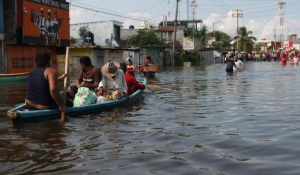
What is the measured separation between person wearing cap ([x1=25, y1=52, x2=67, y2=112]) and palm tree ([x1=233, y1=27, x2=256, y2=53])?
242ft

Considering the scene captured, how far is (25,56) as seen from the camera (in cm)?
2777

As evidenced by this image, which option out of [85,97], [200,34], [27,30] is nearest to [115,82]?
[85,97]

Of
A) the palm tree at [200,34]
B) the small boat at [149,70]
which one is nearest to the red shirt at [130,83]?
the small boat at [149,70]

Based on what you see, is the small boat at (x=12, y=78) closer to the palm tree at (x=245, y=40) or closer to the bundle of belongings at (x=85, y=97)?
the bundle of belongings at (x=85, y=97)

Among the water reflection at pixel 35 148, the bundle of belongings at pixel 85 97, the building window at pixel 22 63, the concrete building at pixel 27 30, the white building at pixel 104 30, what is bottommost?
the water reflection at pixel 35 148

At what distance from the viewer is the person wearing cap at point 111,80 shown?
10.2 m

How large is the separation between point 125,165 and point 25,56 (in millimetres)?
24310

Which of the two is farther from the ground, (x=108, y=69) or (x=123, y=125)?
(x=108, y=69)

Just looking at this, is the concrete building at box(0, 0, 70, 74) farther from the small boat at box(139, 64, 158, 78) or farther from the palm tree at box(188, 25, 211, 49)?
the palm tree at box(188, 25, 211, 49)

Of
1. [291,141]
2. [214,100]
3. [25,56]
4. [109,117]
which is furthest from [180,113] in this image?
[25,56]

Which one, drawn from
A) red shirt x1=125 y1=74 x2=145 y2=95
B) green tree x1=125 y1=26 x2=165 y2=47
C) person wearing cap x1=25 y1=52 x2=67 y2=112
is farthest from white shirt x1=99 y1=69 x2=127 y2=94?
green tree x1=125 y1=26 x2=165 y2=47

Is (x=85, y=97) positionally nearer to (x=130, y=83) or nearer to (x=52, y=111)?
(x=52, y=111)

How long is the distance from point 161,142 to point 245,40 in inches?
3008

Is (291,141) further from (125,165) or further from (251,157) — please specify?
(125,165)
